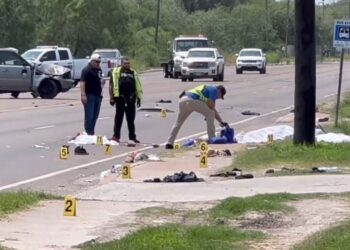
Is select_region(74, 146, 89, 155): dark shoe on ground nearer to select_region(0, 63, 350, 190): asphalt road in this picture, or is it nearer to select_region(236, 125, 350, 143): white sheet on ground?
select_region(0, 63, 350, 190): asphalt road

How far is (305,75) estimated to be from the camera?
20.8 m

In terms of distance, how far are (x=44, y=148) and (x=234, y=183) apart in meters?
6.91

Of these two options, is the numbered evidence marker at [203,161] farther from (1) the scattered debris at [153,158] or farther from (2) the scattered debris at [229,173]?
(1) the scattered debris at [153,158]

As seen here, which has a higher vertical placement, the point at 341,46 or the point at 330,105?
the point at 341,46

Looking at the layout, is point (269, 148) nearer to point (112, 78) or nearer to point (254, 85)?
point (112, 78)

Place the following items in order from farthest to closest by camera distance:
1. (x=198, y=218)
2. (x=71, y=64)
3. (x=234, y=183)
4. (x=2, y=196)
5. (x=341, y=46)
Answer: (x=71, y=64) < (x=341, y=46) < (x=234, y=183) < (x=2, y=196) < (x=198, y=218)

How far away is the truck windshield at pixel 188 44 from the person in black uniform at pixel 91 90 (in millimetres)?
41852

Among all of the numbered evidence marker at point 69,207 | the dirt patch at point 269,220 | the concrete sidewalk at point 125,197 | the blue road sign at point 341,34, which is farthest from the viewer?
the blue road sign at point 341,34

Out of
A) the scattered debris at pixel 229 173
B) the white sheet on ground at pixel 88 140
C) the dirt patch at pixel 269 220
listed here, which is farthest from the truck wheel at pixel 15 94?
the dirt patch at pixel 269 220

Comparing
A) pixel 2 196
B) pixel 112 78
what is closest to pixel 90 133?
pixel 112 78

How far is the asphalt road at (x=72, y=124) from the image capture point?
1862 cm

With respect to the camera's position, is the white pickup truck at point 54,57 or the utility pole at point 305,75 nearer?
the utility pole at point 305,75

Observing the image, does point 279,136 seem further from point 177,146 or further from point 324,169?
point 324,169

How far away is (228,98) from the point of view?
43.1 metres
